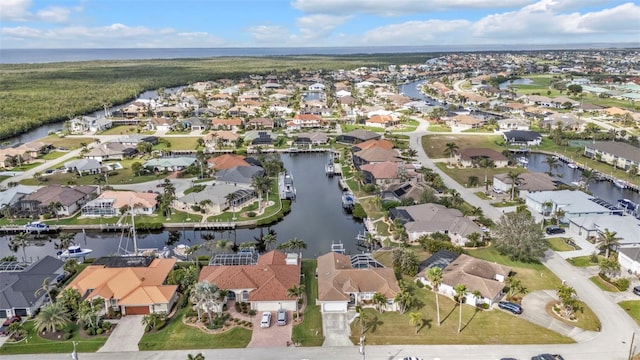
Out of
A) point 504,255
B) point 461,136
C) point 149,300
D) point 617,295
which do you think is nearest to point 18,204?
point 149,300

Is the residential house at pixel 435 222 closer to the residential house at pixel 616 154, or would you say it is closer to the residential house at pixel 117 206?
the residential house at pixel 117 206

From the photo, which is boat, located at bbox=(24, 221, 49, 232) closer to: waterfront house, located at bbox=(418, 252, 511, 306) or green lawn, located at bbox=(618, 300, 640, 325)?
waterfront house, located at bbox=(418, 252, 511, 306)

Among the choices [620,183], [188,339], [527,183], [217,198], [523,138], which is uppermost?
[523,138]

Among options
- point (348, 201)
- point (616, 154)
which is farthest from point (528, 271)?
point (616, 154)

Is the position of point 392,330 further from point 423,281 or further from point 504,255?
point 504,255

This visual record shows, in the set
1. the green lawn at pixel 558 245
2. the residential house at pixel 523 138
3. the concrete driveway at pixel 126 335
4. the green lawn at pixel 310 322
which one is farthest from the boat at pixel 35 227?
the residential house at pixel 523 138

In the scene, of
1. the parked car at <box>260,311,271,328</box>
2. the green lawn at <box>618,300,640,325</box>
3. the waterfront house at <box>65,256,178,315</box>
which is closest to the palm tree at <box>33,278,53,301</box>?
the waterfront house at <box>65,256,178,315</box>

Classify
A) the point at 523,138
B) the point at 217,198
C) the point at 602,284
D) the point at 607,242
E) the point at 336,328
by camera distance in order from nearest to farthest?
the point at 336,328 → the point at 602,284 → the point at 607,242 → the point at 217,198 → the point at 523,138

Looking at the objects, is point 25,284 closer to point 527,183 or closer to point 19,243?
point 19,243
